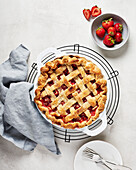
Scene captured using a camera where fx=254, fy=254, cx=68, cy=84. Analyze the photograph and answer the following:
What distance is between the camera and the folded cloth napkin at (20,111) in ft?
6.70

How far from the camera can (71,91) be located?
75.2 inches

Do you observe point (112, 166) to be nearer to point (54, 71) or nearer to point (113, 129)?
point (113, 129)

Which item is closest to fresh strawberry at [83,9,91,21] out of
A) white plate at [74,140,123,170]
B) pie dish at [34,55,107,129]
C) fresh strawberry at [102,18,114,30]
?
fresh strawberry at [102,18,114,30]

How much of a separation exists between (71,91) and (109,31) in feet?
1.86

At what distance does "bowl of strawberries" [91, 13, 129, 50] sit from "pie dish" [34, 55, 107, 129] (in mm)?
272

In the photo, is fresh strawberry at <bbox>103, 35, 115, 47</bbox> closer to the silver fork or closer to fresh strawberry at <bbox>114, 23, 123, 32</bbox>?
fresh strawberry at <bbox>114, 23, 123, 32</bbox>

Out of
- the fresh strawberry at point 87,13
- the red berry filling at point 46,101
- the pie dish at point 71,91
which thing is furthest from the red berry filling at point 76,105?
the fresh strawberry at point 87,13

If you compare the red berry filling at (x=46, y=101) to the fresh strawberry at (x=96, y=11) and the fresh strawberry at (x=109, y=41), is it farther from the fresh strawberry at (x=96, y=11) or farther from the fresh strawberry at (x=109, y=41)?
the fresh strawberry at (x=96, y=11)

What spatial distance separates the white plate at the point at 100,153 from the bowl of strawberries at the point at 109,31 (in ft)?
2.57

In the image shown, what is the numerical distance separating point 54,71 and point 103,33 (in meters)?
0.51

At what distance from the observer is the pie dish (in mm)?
1871

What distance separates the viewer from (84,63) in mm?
1877

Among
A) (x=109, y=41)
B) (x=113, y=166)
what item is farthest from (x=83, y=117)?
(x=109, y=41)

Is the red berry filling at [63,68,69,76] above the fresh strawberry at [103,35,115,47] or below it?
below
